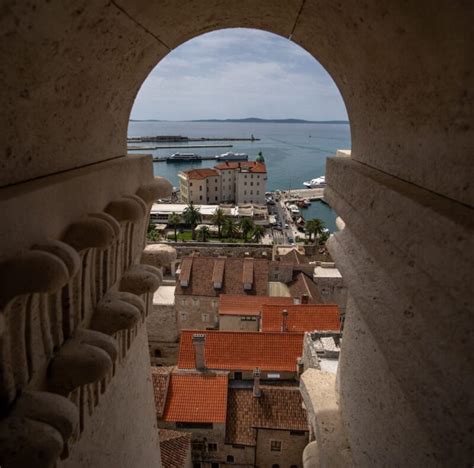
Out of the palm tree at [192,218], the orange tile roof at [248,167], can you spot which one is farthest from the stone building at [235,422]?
the orange tile roof at [248,167]

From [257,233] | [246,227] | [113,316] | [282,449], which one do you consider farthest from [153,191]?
[246,227]

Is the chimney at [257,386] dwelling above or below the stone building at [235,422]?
above

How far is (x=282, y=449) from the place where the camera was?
11383 millimetres

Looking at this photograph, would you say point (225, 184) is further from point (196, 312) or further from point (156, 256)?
point (156, 256)

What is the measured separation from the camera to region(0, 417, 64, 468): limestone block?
1413 mm

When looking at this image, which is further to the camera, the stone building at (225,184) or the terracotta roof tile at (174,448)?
the stone building at (225,184)

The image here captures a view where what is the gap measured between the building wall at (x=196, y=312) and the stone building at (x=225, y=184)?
108 ft

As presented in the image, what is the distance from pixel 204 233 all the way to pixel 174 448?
92.9ft

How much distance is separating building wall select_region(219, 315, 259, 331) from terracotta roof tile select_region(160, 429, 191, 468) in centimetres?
819

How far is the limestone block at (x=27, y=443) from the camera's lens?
1.41m

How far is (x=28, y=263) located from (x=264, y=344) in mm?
13575

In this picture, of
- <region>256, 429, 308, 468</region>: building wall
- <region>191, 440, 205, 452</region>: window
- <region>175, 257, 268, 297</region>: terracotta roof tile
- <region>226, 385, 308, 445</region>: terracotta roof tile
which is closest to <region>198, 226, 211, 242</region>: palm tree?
<region>175, 257, 268, 297</region>: terracotta roof tile

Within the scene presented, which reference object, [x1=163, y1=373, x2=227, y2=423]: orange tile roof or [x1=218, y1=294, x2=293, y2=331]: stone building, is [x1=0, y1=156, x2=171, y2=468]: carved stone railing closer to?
[x1=163, y1=373, x2=227, y2=423]: orange tile roof

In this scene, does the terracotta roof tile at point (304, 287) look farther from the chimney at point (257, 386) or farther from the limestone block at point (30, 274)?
the limestone block at point (30, 274)
